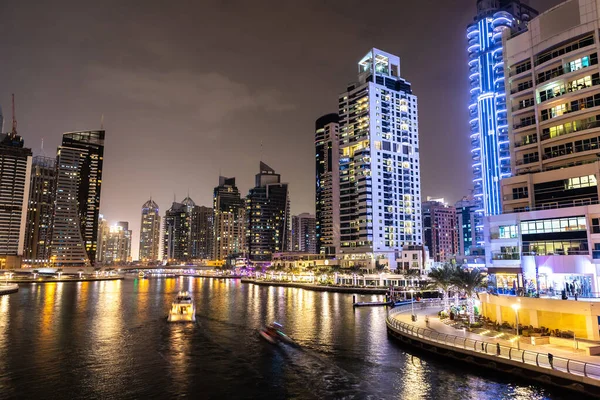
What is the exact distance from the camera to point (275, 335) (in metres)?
62.3

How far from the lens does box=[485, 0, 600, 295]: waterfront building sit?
59947 mm

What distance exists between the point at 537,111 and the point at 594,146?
12656mm

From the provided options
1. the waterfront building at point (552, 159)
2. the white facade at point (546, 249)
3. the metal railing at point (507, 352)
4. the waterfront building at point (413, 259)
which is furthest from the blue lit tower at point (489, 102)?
the metal railing at point (507, 352)

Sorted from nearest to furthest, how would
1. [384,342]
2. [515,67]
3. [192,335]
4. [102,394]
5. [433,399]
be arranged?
[433,399], [102,394], [384,342], [192,335], [515,67]

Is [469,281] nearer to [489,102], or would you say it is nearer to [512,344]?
[512,344]

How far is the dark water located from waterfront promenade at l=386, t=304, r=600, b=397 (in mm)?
1464

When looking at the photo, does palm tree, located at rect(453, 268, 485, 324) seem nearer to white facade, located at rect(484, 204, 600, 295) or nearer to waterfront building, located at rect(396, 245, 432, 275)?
white facade, located at rect(484, 204, 600, 295)

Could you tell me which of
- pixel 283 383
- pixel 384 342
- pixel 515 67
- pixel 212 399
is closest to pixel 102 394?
pixel 212 399

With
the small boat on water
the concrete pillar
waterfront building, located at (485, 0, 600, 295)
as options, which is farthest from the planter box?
the small boat on water

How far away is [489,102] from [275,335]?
3957 inches

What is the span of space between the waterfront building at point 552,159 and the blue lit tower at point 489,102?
40.0m

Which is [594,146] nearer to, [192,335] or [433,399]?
[433,399]

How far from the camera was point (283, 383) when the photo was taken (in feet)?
138

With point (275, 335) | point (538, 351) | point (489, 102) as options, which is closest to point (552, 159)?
point (538, 351)
